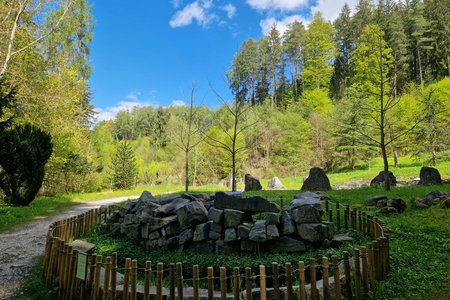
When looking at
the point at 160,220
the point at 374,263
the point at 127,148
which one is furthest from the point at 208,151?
the point at 374,263

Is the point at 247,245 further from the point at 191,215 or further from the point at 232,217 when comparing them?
the point at 191,215

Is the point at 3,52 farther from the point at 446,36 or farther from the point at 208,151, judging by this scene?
the point at 446,36

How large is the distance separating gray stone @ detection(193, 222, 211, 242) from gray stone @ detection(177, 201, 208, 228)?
0.72 feet

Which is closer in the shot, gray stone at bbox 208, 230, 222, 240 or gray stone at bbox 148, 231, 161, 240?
gray stone at bbox 208, 230, 222, 240

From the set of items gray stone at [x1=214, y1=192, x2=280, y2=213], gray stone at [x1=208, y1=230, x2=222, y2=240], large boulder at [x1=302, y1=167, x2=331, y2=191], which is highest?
large boulder at [x1=302, y1=167, x2=331, y2=191]

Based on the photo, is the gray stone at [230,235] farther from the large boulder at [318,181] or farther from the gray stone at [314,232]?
the large boulder at [318,181]

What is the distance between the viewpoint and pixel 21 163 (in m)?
15.4

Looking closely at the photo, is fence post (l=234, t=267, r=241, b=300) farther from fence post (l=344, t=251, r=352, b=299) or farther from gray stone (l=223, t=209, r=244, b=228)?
gray stone (l=223, t=209, r=244, b=228)

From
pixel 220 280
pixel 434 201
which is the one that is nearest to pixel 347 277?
pixel 220 280

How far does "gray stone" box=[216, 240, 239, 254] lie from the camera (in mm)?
6902

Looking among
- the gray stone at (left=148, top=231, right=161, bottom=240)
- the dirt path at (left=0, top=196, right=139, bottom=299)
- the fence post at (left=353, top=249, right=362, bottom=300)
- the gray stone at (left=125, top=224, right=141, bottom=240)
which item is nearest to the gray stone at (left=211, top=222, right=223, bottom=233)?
the gray stone at (left=148, top=231, right=161, bottom=240)

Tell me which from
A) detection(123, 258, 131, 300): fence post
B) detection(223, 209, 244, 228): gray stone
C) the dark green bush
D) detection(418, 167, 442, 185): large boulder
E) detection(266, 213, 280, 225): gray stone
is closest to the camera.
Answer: detection(123, 258, 131, 300): fence post

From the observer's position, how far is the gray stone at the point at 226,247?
272 inches

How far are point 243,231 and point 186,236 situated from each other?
147cm
